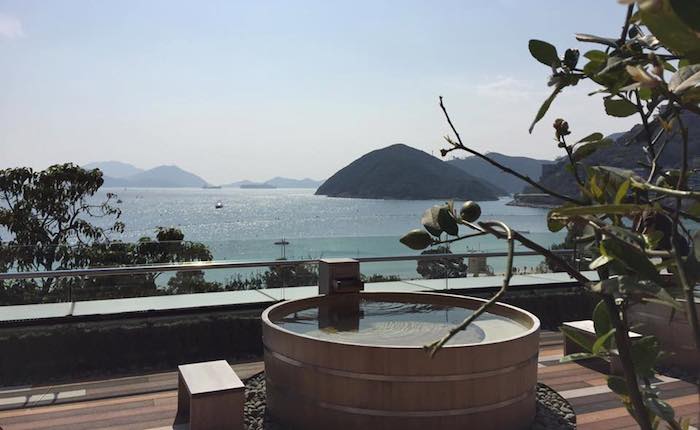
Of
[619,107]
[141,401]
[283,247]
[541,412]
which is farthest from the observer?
[283,247]

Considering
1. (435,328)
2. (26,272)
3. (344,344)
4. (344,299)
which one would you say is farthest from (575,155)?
(26,272)

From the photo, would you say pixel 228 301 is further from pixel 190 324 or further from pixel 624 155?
pixel 624 155

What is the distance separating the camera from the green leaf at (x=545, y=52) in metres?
0.82

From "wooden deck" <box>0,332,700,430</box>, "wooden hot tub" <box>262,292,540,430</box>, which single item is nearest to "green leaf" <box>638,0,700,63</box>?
"wooden hot tub" <box>262,292,540,430</box>

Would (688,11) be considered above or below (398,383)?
above

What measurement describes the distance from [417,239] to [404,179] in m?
81.7

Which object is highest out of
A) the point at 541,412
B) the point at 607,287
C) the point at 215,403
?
the point at 607,287

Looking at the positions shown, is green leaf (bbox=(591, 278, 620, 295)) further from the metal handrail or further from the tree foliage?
the metal handrail

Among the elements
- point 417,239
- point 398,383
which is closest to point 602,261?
point 417,239

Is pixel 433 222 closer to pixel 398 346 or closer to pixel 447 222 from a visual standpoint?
pixel 447 222

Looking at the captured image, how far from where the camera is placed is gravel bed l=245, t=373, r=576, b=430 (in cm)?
516

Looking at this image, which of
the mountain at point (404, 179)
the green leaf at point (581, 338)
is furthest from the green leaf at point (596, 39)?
the mountain at point (404, 179)

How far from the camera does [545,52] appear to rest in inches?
32.5

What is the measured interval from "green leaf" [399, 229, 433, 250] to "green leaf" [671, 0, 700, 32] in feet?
1.92
